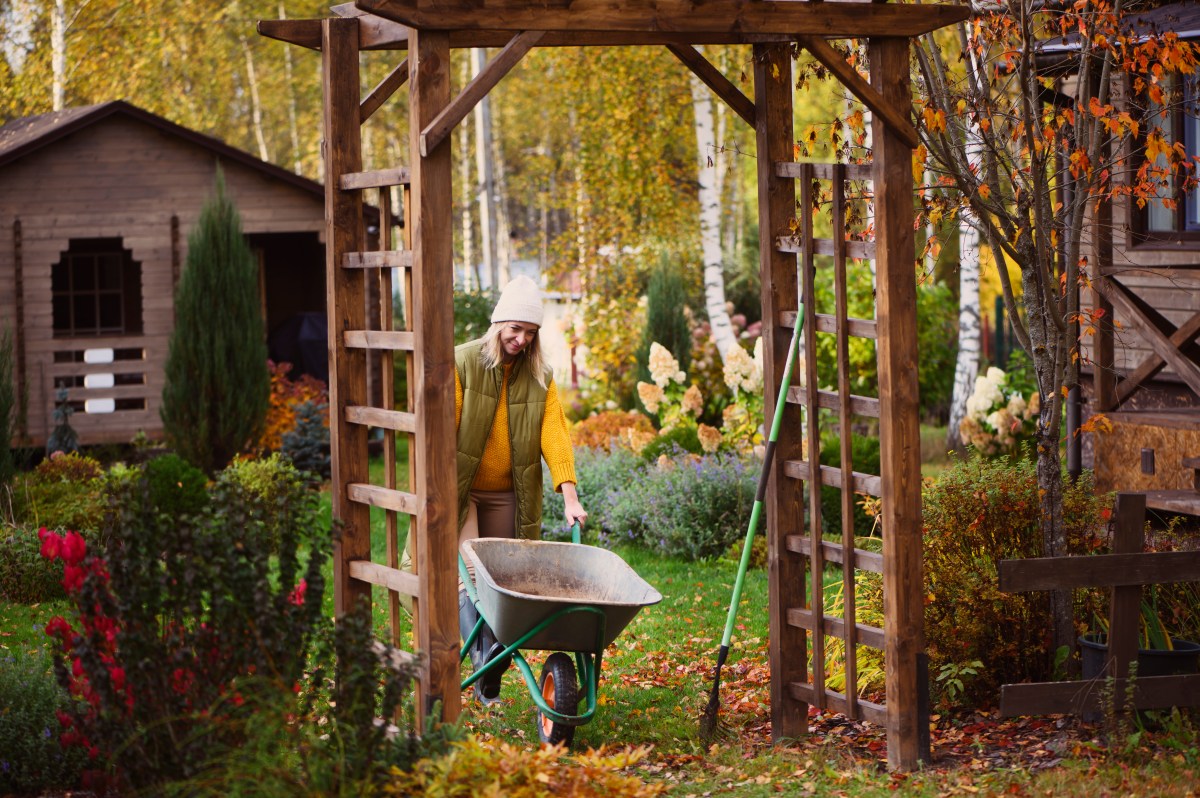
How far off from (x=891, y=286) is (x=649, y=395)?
24.1ft

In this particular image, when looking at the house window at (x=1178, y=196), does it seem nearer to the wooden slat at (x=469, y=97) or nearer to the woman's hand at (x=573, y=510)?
the woman's hand at (x=573, y=510)

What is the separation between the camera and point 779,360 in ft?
18.6

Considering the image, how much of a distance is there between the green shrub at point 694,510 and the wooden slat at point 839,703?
4.23 m

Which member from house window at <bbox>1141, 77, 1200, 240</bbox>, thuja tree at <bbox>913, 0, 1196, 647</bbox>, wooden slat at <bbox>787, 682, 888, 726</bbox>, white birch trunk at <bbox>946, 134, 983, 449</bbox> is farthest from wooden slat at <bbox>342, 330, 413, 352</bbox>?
white birch trunk at <bbox>946, 134, 983, 449</bbox>

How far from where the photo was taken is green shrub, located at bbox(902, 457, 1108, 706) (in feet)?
19.5

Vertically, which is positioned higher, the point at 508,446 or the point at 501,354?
the point at 501,354

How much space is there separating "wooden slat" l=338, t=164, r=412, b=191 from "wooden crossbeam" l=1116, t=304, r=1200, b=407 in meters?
5.06

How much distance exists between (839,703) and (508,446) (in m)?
1.83

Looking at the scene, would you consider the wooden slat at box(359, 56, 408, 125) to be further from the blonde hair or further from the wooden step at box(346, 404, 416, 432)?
the wooden step at box(346, 404, 416, 432)

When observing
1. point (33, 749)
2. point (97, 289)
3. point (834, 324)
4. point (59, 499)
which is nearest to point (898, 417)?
point (834, 324)

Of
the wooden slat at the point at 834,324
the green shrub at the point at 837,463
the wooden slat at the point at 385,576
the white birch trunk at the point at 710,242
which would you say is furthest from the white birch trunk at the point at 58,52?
the wooden slat at the point at 834,324

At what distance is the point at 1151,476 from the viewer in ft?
27.1

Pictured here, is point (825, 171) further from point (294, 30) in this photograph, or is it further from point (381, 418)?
point (294, 30)

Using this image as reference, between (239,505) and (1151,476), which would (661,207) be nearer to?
(1151,476)
